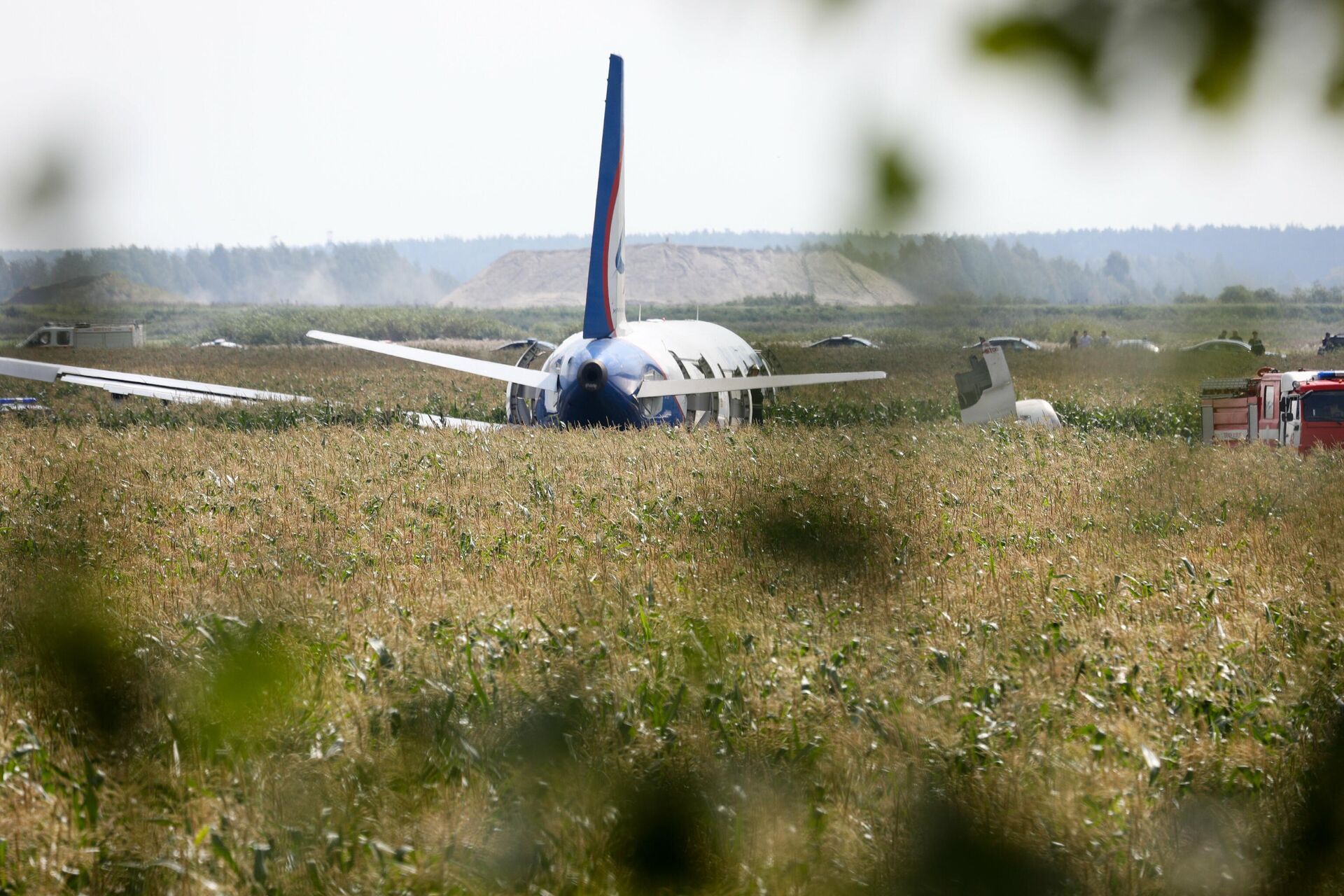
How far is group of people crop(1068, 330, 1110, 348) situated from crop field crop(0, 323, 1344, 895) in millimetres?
70

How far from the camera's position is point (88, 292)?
208 centimetres

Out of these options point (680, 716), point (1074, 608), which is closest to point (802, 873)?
point (680, 716)

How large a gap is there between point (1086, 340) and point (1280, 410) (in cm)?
2026

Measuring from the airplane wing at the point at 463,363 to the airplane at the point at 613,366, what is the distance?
3cm

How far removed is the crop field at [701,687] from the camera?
3.16 metres

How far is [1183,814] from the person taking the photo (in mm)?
5691

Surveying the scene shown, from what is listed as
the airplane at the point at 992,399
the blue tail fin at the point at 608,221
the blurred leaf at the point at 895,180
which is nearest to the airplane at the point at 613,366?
the blue tail fin at the point at 608,221

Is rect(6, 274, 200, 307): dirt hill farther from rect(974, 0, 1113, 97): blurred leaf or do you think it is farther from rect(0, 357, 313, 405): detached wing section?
rect(0, 357, 313, 405): detached wing section

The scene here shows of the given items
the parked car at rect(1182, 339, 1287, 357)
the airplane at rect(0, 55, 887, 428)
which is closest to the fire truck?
the airplane at rect(0, 55, 887, 428)

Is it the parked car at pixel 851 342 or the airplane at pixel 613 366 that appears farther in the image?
the airplane at pixel 613 366

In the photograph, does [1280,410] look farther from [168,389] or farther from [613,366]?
[168,389]

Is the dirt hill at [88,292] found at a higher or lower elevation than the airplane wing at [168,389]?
higher

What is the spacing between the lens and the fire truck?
21484 mm

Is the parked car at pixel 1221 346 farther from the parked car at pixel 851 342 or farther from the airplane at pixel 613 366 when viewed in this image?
the airplane at pixel 613 366
